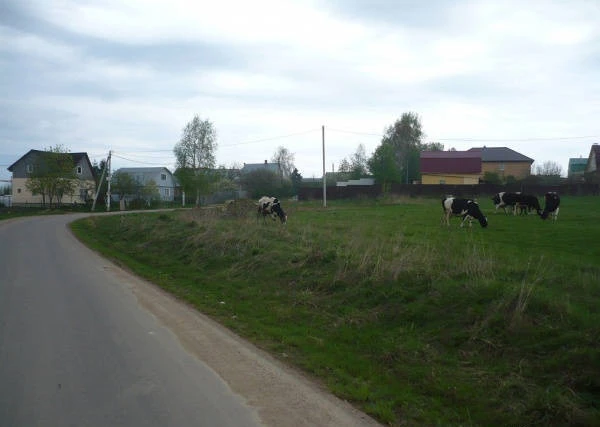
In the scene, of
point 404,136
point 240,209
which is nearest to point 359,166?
point 404,136

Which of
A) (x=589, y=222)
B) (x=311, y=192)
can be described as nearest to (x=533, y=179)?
(x=311, y=192)

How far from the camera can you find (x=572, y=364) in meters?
6.60

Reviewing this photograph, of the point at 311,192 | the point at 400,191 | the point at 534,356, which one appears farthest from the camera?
the point at 311,192

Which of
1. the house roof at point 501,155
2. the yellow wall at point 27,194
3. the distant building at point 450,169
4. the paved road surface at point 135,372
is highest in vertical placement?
the house roof at point 501,155

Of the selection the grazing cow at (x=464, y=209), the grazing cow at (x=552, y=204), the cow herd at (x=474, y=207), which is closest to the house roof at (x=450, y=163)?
the cow herd at (x=474, y=207)

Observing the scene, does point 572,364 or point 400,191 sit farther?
point 400,191

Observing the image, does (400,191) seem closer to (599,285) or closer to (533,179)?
(533,179)

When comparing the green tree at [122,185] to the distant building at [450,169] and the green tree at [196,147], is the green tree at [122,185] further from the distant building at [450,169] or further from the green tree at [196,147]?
the distant building at [450,169]

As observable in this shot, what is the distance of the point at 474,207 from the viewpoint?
1025 inches

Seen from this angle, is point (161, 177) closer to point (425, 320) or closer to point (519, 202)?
point (519, 202)

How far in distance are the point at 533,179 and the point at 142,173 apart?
65387mm

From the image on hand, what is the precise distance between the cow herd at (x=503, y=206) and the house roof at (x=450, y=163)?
36.7 meters

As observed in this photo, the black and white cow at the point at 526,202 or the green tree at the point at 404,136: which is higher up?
the green tree at the point at 404,136

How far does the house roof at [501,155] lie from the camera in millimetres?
81438
